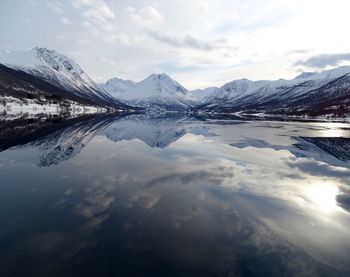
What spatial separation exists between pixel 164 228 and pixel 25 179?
14619 millimetres

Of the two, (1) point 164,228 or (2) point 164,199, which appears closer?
(1) point 164,228

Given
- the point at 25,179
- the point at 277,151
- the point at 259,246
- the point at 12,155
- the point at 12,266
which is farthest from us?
the point at 277,151

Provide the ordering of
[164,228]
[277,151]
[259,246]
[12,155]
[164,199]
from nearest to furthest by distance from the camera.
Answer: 1. [259,246]
2. [164,228]
3. [164,199]
4. [12,155]
5. [277,151]

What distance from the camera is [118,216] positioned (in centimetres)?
1717

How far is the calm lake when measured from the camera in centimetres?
1233

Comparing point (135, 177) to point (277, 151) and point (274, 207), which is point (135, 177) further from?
point (277, 151)

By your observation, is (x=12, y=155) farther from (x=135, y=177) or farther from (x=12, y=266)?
(x=12, y=266)

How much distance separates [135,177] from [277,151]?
81.0 feet

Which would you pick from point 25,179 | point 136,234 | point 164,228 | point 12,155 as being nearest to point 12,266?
point 136,234

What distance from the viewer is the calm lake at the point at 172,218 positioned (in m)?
12.3

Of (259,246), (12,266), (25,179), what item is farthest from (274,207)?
(25,179)

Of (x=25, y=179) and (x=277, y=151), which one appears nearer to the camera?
(x=25, y=179)

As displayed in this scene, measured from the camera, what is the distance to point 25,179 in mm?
24734

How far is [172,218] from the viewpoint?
17203 millimetres
